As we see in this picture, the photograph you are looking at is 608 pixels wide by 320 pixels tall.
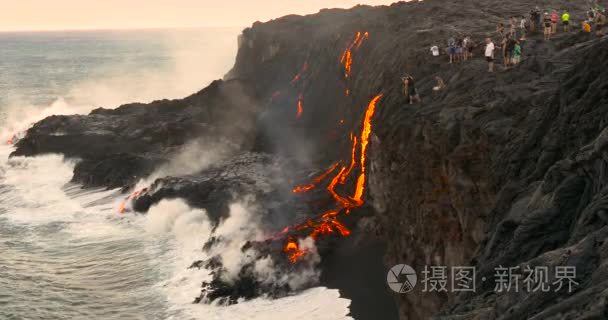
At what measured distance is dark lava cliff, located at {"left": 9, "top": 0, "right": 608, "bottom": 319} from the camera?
14570 millimetres

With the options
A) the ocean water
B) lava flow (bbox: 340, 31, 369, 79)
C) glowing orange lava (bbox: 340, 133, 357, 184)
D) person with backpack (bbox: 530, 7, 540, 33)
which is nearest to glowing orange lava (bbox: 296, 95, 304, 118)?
lava flow (bbox: 340, 31, 369, 79)

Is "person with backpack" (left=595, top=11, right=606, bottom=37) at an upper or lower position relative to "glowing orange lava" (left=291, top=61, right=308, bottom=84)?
upper

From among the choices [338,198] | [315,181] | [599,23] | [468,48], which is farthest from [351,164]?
[599,23]

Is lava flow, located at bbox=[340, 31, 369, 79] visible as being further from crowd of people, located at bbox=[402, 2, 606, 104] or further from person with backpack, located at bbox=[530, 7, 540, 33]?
person with backpack, located at bbox=[530, 7, 540, 33]

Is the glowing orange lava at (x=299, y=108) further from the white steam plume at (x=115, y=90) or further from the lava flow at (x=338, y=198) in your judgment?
the white steam plume at (x=115, y=90)

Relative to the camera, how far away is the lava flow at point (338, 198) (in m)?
36.5

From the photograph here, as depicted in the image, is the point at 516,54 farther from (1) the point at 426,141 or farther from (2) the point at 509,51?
(1) the point at 426,141

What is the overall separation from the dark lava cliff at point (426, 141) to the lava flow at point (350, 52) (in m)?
0.69

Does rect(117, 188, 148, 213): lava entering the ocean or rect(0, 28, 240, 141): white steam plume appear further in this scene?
rect(0, 28, 240, 141): white steam plume

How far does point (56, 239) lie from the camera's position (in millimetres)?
44500

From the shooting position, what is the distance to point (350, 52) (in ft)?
184

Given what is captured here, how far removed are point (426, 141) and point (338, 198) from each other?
1521 centimetres

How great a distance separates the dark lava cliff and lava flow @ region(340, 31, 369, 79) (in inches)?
27.1

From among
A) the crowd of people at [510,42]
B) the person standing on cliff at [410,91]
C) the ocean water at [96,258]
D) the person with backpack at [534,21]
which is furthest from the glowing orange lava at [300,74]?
the person standing on cliff at [410,91]
